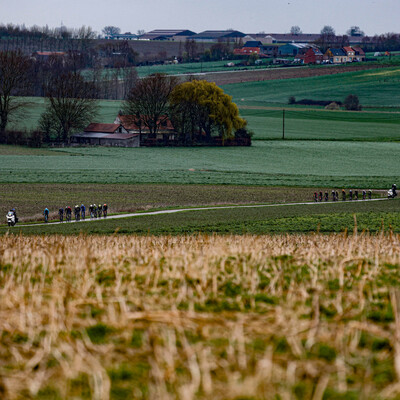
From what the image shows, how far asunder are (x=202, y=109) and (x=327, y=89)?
280ft

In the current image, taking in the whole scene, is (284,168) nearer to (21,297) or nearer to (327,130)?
(327,130)

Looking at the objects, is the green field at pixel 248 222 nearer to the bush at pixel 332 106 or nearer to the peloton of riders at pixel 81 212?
the peloton of riders at pixel 81 212

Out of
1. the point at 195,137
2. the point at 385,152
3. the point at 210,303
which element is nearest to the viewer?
the point at 210,303

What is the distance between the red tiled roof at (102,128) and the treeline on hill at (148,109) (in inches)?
155

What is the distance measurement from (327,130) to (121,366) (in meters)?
130

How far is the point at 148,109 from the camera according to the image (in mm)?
114062

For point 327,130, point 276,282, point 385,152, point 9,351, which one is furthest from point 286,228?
point 327,130

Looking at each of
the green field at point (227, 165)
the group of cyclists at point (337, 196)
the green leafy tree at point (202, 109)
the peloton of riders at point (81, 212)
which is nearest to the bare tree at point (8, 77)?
the green field at point (227, 165)

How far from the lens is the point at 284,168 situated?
88.2 m

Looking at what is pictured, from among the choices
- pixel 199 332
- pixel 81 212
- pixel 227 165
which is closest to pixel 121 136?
pixel 227 165

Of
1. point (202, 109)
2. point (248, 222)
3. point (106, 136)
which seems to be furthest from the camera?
point (106, 136)

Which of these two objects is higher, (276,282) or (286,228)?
(276,282)

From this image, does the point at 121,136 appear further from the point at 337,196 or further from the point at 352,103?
the point at 352,103

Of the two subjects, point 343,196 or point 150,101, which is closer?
point 343,196
